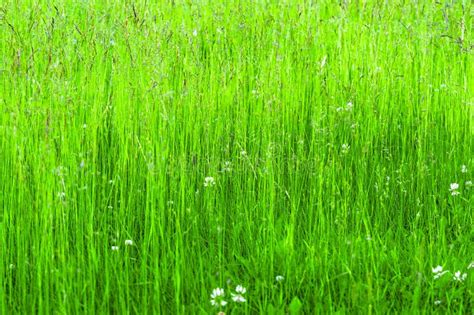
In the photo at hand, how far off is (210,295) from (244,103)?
4.97 ft

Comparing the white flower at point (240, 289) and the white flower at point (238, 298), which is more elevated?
the white flower at point (240, 289)

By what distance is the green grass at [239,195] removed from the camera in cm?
250

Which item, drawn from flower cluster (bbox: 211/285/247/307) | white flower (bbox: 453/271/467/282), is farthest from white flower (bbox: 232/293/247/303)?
white flower (bbox: 453/271/467/282)

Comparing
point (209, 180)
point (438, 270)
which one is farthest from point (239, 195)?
point (438, 270)

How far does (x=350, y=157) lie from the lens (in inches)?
139

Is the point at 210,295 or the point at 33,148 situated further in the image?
the point at 33,148

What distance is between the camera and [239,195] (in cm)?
317

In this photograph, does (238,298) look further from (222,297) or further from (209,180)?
(209,180)

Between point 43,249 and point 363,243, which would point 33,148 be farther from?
point 363,243

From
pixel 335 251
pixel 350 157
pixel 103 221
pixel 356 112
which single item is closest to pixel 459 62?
pixel 356 112

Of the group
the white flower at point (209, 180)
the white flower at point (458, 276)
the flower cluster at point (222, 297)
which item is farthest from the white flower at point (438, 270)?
the white flower at point (209, 180)

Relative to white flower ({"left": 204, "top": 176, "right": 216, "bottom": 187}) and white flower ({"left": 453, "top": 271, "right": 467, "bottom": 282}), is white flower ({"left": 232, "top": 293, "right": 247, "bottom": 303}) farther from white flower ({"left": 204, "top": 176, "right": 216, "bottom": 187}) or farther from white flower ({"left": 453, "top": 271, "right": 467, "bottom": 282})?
white flower ({"left": 453, "top": 271, "right": 467, "bottom": 282})

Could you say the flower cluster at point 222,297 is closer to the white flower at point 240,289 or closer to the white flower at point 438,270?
the white flower at point 240,289

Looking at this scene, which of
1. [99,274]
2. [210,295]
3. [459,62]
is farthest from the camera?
[459,62]
